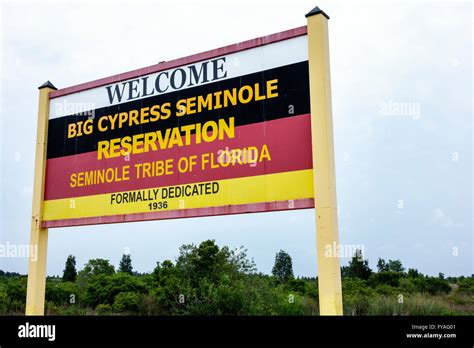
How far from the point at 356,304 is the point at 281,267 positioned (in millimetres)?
12901

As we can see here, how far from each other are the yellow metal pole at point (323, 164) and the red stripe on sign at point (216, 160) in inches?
11.6

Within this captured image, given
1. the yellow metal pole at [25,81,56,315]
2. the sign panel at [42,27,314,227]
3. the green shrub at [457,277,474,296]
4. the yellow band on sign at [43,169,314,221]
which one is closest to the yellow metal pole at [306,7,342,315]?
the sign panel at [42,27,314,227]

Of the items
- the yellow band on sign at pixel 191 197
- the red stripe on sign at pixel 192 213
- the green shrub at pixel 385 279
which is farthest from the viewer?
the green shrub at pixel 385 279

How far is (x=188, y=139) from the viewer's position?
31.1 ft

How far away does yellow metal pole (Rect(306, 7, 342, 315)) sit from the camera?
24.0ft

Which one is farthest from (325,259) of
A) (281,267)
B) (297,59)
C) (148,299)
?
(281,267)

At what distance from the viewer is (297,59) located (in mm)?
8414

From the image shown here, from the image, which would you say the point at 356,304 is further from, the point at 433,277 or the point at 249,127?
the point at 433,277

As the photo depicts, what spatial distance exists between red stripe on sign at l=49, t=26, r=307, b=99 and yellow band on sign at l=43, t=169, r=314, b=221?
2610 millimetres

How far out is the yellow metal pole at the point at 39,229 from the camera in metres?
10.8

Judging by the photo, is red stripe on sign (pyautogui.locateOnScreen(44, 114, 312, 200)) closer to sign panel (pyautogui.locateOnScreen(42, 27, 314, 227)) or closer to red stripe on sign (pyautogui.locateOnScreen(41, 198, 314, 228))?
sign panel (pyautogui.locateOnScreen(42, 27, 314, 227))

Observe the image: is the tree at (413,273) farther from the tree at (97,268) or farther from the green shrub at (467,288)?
the tree at (97,268)

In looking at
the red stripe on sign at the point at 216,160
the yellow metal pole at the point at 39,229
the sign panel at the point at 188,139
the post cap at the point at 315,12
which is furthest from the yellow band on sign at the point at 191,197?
the post cap at the point at 315,12
